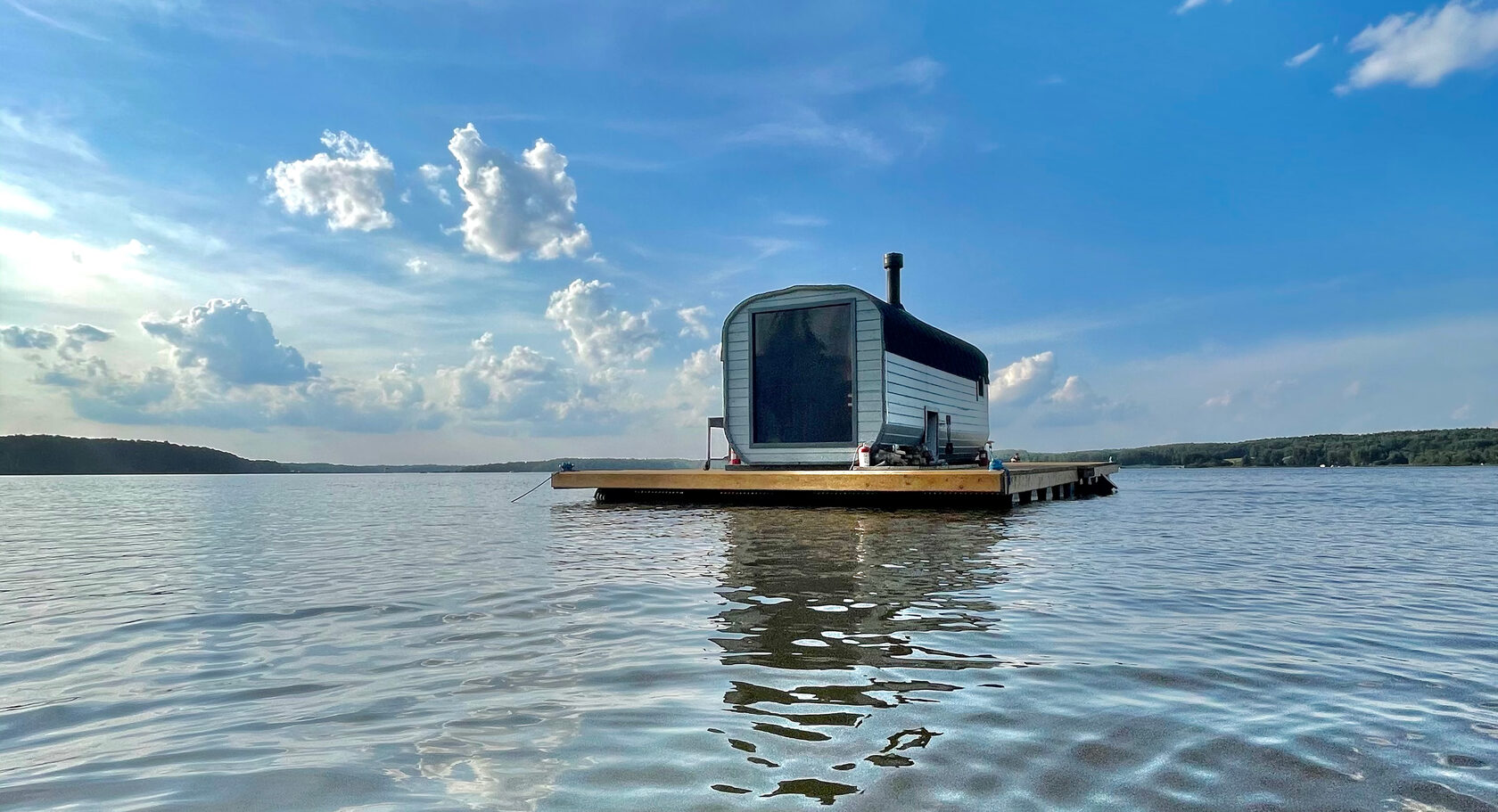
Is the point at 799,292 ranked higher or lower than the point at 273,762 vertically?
higher

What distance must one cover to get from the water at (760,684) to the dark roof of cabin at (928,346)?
11286mm

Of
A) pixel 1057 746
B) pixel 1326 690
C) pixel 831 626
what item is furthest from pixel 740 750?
pixel 1326 690

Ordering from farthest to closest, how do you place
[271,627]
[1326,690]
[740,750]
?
[271,627] < [1326,690] < [740,750]

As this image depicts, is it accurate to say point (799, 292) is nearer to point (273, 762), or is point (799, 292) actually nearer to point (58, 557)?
point (58, 557)

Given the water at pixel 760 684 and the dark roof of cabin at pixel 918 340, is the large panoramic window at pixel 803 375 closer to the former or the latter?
the dark roof of cabin at pixel 918 340

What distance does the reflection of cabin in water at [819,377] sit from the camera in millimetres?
19688

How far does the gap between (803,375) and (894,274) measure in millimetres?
6992

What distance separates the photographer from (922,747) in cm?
302

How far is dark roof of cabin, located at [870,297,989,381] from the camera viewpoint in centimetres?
2017

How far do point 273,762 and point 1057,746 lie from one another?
2976 mm

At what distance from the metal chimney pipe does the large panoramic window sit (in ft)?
19.7

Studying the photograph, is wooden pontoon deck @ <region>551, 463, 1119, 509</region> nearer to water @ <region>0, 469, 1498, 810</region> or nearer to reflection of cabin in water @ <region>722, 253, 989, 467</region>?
reflection of cabin in water @ <region>722, 253, 989, 467</region>

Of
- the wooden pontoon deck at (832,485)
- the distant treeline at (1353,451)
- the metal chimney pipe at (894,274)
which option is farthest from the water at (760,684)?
the distant treeline at (1353,451)

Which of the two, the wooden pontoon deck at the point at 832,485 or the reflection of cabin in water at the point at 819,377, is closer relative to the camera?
the wooden pontoon deck at the point at 832,485
